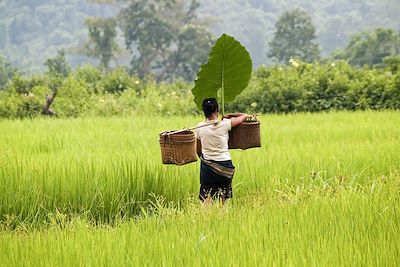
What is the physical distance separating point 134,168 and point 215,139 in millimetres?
933

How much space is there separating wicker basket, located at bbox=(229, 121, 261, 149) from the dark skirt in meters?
0.16

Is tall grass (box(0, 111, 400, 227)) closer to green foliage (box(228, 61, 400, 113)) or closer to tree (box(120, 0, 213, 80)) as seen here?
green foliage (box(228, 61, 400, 113))

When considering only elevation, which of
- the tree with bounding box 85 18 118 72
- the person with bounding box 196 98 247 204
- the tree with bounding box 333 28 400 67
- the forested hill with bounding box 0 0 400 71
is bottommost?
the person with bounding box 196 98 247 204

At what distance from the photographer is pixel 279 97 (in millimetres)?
13133

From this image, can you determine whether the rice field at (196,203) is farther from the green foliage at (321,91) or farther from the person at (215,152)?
the green foliage at (321,91)

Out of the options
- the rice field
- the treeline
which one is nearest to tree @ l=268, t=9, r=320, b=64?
the treeline

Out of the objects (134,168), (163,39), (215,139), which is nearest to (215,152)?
(215,139)

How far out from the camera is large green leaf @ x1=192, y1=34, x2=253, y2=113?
4164mm

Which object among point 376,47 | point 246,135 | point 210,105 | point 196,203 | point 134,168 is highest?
point 376,47

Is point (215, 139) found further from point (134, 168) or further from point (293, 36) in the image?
point (293, 36)

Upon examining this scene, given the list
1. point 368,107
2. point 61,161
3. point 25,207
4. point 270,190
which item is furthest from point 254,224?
point 368,107

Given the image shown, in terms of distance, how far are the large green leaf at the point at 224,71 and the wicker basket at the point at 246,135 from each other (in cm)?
23

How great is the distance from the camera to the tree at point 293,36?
35.9m

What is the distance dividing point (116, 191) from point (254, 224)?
1712 millimetres
